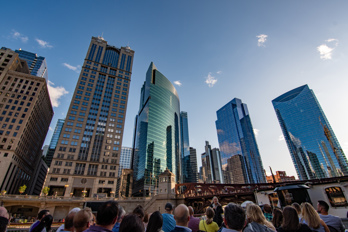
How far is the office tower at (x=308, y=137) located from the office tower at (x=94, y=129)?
5473 inches

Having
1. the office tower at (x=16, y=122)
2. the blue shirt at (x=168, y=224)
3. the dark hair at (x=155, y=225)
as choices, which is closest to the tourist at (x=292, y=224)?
the blue shirt at (x=168, y=224)

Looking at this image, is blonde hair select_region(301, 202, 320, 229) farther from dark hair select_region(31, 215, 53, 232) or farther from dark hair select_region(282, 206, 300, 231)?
dark hair select_region(31, 215, 53, 232)

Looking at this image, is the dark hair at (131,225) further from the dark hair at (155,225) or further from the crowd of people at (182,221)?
the dark hair at (155,225)

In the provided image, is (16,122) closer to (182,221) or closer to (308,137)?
(182,221)

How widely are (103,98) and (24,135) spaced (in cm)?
3296

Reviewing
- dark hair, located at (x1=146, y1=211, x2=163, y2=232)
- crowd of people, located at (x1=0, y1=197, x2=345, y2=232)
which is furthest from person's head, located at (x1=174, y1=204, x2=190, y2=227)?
dark hair, located at (x1=146, y1=211, x2=163, y2=232)

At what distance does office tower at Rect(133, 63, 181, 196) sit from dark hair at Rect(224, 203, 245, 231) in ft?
288

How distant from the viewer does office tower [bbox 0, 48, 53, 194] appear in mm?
55406

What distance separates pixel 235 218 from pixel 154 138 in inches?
3828

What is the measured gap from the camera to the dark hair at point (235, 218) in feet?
11.5

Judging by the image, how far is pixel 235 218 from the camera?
357 cm

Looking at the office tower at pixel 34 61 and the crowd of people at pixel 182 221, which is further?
the office tower at pixel 34 61

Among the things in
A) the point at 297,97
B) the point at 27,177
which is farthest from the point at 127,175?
the point at 297,97

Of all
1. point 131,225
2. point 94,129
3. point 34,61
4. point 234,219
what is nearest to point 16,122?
point 94,129
